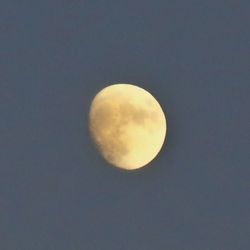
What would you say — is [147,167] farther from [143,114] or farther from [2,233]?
[2,233]

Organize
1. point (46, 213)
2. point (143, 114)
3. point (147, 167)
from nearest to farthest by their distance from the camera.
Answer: point (143, 114)
point (147, 167)
point (46, 213)

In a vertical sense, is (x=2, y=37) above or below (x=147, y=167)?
above

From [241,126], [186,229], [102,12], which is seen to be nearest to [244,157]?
[241,126]

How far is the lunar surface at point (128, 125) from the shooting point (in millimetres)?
1501

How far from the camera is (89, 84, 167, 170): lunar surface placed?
150cm

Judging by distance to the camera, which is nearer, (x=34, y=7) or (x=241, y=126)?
(x=241, y=126)

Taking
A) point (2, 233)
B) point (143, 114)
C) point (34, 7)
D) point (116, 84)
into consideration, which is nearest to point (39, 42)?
point (34, 7)

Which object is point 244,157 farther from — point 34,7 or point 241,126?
point 34,7

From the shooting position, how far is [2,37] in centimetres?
168

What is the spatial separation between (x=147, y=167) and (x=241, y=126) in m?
0.24

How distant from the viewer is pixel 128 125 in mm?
1501

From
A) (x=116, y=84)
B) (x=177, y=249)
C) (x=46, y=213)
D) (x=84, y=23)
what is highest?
(x=84, y=23)

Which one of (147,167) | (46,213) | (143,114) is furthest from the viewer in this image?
(46,213)

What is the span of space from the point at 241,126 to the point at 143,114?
0.72 feet
